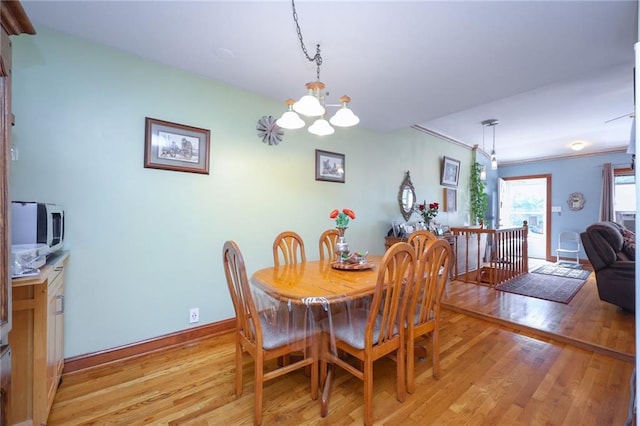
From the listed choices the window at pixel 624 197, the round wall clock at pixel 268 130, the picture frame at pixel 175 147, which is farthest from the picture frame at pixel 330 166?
the window at pixel 624 197

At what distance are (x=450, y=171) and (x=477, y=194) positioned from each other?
1045 mm

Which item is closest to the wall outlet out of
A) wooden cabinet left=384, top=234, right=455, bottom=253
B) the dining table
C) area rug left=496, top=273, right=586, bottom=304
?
the dining table

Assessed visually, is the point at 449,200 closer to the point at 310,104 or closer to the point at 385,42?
the point at 385,42

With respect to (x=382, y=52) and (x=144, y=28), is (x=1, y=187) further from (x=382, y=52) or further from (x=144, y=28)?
(x=382, y=52)

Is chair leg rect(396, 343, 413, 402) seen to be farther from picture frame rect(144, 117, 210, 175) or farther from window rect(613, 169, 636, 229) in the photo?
window rect(613, 169, 636, 229)

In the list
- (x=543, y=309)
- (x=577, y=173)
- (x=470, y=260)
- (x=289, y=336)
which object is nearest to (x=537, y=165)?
(x=577, y=173)

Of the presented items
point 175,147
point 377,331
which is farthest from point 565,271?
point 175,147

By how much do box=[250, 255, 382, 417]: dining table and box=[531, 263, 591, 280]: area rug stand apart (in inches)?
185

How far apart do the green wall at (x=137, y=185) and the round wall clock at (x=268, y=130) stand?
2.4 inches

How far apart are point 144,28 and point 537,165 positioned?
796cm

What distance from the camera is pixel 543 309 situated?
309 centimetres

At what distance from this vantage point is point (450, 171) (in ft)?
17.3

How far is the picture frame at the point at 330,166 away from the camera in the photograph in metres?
3.28

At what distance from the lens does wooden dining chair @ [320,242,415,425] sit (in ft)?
4.75
